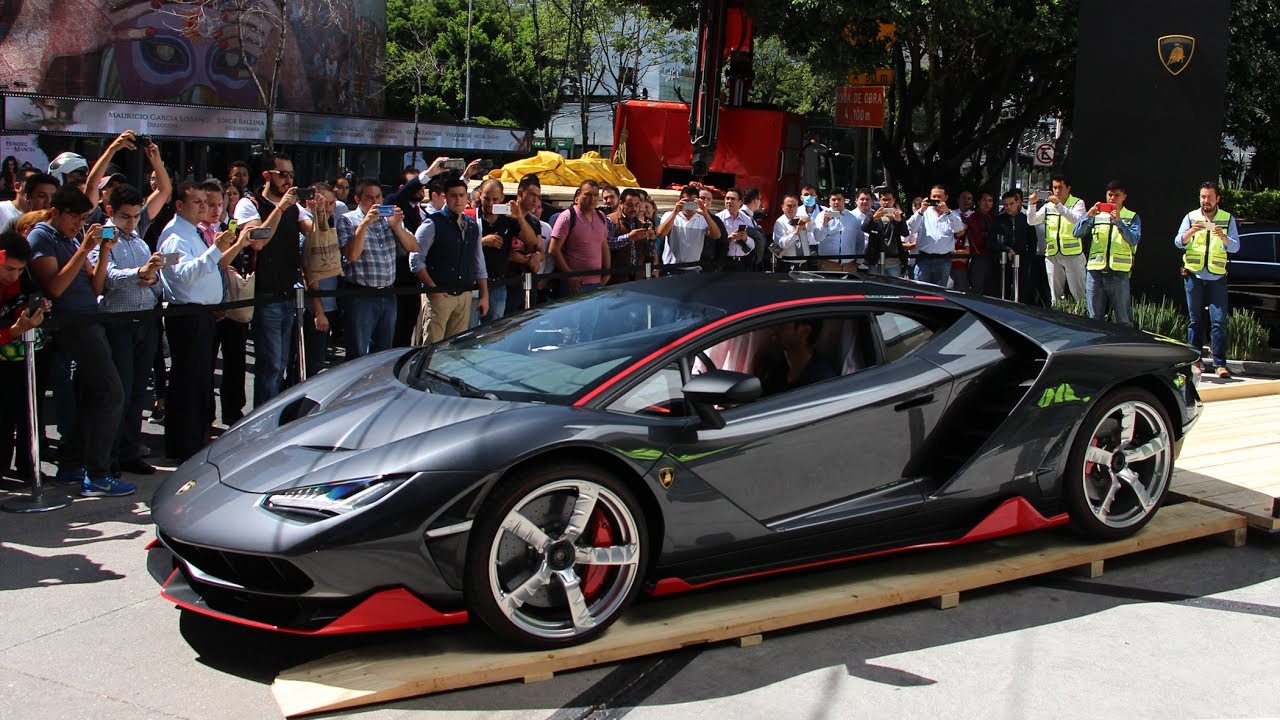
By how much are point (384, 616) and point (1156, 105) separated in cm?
1125

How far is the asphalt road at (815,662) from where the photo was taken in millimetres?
4020

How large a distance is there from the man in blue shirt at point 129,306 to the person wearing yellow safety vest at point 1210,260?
9173mm

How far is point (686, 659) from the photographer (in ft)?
14.7

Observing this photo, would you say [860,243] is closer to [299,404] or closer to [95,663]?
[299,404]

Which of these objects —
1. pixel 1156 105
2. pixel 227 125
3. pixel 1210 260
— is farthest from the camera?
pixel 227 125

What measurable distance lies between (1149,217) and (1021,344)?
8318mm

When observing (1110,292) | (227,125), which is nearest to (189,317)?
(1110,292)

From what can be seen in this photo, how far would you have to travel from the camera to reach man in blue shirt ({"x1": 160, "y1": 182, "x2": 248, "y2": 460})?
728 centimetres

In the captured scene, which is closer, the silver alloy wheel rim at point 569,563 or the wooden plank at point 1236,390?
the silver alloy wheel rim at point 569,563

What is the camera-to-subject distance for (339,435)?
4398 millimetres

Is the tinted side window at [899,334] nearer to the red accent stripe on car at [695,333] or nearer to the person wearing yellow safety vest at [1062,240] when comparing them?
the red accent stripe on car at [695,333]

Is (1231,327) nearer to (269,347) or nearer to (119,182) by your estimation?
→ (269,347)

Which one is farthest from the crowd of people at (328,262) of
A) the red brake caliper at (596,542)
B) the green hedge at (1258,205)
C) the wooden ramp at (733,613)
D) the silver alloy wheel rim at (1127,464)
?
the green hedge at (1258,205)

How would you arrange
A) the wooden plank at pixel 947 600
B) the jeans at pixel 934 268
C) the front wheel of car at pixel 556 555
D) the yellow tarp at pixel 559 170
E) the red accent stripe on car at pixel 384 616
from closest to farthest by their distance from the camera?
the red accent stripe on car at pixel 384 616
the front wheel of car at pixel 556 555
the wooden plank at pixel 947 600
the jeans at pixel 934 268
the yellow tarp at pixel 559 170
